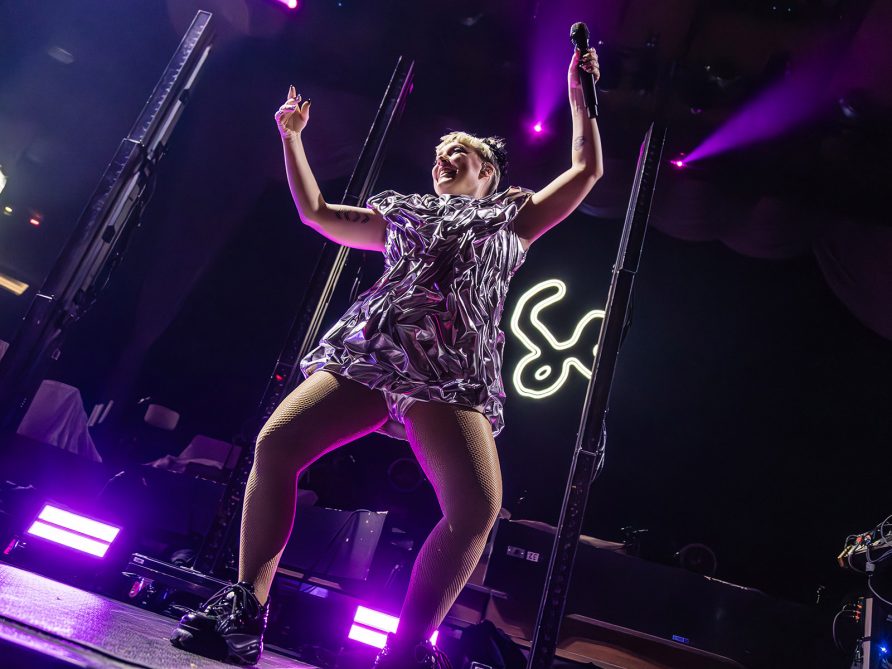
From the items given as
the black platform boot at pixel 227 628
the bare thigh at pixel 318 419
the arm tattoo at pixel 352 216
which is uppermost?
the arm tattoo at pixel 352 216

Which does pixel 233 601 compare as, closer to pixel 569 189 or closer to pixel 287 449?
pixel 287 449

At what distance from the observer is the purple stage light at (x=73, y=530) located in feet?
8.52

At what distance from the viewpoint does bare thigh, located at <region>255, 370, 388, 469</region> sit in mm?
1482

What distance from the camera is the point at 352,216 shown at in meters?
1.92

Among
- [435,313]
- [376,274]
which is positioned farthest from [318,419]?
[376,274]

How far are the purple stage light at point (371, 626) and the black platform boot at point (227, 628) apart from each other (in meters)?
1.54

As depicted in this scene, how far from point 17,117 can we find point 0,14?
3.38 ft

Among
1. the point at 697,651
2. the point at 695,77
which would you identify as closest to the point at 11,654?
the point at 697,651

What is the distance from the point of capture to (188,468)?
5.06 m

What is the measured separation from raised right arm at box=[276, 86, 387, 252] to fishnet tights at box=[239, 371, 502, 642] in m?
0.58

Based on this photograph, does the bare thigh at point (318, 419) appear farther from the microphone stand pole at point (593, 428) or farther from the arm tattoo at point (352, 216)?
the microphone stand pole at point (593, 428)

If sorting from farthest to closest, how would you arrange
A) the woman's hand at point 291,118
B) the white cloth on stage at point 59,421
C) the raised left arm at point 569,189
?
the white cloth on stage at point 59,421 → the woman's hand at point 291,118 → the raised left arm at point 569,189

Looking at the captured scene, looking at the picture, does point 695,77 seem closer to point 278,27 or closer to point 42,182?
point 278,27

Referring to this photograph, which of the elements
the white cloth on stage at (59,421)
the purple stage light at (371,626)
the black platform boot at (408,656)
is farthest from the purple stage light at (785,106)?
the white cloth on stage at (59,421)
